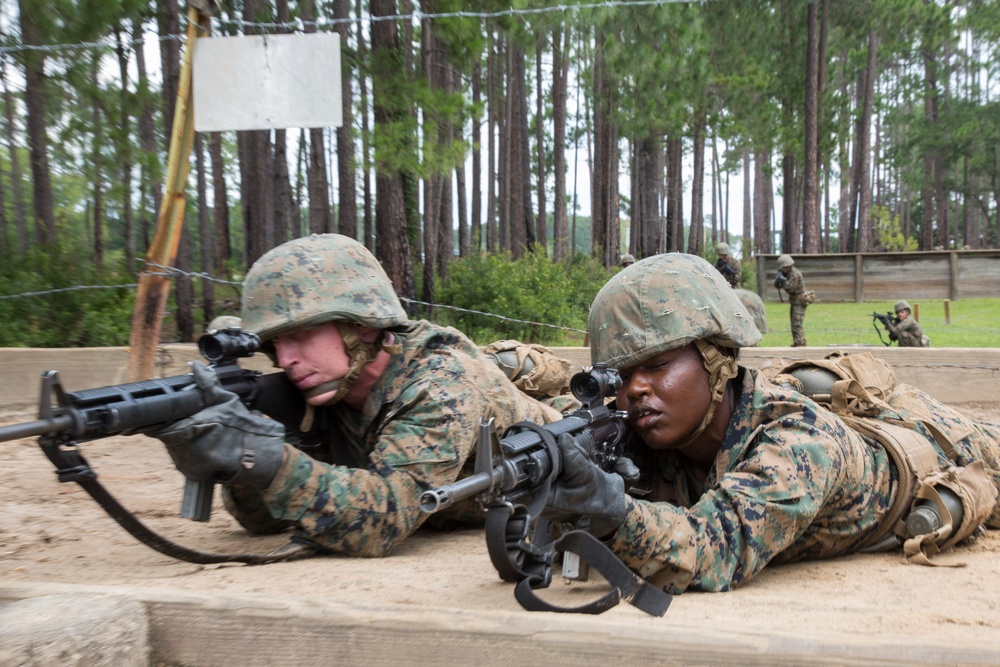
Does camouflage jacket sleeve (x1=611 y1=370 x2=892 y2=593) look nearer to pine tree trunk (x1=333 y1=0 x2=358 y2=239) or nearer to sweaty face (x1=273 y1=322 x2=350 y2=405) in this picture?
sweaty face (x1=273 y1=322 x2=350 y2=405)

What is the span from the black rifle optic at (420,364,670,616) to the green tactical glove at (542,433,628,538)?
32 mm

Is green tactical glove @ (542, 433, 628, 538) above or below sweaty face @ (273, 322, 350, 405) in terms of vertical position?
below

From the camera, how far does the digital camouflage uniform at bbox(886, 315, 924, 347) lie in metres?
12.9

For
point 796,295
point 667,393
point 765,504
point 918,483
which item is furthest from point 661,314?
point 796,295

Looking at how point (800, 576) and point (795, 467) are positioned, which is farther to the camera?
point (800, 576)

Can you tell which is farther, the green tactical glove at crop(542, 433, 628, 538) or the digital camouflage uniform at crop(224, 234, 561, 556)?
the digital camouflage uniform at crop(224, 234, 561, 556)

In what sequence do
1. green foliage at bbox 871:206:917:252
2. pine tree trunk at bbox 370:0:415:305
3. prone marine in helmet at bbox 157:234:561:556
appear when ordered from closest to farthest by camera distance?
prone marine in helmet at bbox 157:234:561:556 → pine tree trunk at bbox 370:0:415:305 → green foliage at bbox 871:206:917:252

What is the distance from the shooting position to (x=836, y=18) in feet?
82.2

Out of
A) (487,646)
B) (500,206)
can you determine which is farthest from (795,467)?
(500,206)

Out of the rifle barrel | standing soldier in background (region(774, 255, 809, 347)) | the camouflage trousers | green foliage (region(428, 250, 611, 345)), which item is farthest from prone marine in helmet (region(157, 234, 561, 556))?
standing soldier in background (region(774, 255, 809, 347))

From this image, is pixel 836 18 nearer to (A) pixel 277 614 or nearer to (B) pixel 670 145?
(B) pixel 670 145

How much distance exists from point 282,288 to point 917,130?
40.3m

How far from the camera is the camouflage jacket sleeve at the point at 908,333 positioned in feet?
42.3

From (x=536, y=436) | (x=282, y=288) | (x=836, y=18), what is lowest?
(x=536, y=436)
